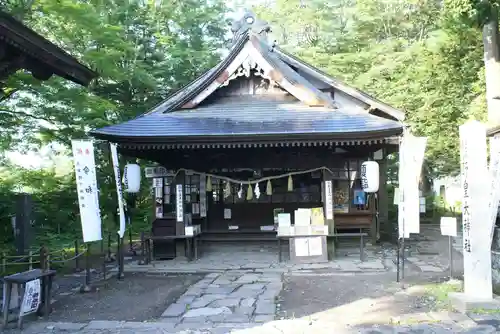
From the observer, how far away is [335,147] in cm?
1202

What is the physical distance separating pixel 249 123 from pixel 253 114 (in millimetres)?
797

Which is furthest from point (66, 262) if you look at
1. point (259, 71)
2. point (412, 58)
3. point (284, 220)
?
point (412, 58)

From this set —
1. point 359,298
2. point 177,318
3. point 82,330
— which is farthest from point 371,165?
point 82,330

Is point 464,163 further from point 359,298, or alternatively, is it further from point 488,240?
point 359,298

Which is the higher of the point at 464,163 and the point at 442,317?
the point at 464,163

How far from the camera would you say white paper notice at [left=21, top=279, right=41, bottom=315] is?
6.18m

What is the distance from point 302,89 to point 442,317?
8.17 m

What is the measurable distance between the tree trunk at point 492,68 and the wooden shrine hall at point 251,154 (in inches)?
111

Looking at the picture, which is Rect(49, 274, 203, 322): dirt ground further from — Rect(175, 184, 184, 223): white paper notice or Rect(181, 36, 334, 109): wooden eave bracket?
Rect(181, 36, 334, 109): wooden eave bracket

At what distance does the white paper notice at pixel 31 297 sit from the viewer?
6.18m

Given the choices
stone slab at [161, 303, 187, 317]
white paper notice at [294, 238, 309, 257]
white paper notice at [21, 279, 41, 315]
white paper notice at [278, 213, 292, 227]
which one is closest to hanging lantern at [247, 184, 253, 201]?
white paper notice at [278, 213, 292, 227]

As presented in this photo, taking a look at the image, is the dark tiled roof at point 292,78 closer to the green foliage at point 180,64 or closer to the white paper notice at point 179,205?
the green foliage at point 180,64

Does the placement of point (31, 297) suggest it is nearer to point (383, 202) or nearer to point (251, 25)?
point (251, 25)

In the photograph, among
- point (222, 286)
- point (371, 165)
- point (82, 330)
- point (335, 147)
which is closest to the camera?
point (82, 330)
